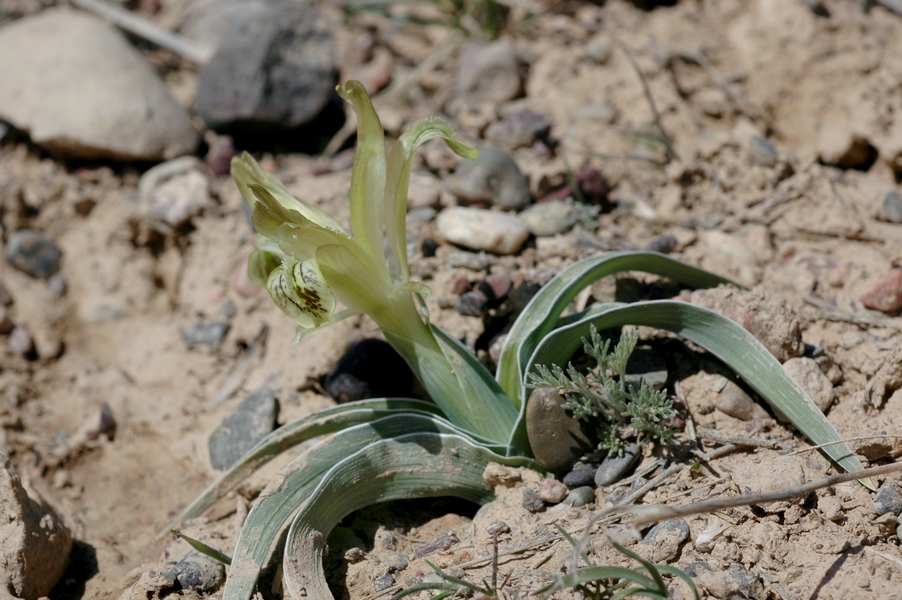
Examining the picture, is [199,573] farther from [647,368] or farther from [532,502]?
[647,368]

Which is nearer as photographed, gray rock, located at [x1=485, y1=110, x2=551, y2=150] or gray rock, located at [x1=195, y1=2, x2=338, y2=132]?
gray rock, located at [x1=485, y1=110, x2=551, y2=150]

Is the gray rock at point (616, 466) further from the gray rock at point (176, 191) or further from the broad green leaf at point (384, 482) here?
the gray rock at point (176, 191)

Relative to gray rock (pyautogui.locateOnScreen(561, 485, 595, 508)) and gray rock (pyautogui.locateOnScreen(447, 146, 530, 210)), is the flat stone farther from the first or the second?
gray rock (pyautogui.locateOnScreen(447, 146, 530, 210))

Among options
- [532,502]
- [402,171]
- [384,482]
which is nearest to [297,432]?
[384,482]

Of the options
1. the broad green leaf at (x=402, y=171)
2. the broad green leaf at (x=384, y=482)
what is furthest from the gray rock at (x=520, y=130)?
the broad green leaf at (x=384, y=482)

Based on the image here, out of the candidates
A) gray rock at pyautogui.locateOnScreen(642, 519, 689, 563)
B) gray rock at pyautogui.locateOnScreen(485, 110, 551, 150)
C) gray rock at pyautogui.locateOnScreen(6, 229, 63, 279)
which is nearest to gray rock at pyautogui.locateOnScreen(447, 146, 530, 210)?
gray rock at pyautogui.locateOnScreen(485, 110, 551, 150)

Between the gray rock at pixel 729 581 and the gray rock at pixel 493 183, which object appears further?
the gray rock at pixel 493 183
